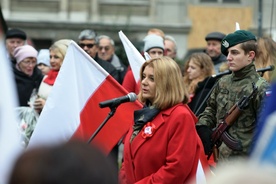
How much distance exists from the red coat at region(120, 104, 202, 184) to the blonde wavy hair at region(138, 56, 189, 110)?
0.18ft

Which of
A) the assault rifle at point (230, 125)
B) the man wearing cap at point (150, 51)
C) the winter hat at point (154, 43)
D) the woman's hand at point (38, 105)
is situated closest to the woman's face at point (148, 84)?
the assault rifle at point (230, 125)

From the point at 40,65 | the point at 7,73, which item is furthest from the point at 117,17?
the point at 7,73

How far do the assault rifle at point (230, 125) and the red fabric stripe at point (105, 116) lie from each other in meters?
0.84

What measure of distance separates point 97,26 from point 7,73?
73.9ft

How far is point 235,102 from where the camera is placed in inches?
265

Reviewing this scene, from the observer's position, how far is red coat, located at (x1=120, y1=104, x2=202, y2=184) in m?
6.06

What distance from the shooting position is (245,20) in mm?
26969

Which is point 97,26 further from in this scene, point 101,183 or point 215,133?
point 101,183

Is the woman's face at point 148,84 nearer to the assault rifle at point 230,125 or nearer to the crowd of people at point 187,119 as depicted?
the crowd of people at point 187,119

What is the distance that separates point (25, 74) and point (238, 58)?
360cm

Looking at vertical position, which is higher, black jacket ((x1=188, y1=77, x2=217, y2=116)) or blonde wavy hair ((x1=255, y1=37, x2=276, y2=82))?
blonde wavy hair ((x1=255, y1=37, x2=276, y2=82))

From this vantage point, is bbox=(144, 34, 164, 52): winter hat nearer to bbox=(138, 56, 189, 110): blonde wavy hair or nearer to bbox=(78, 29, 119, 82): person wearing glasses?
bbox=(78, 29, 119, 82): person wearing glasses

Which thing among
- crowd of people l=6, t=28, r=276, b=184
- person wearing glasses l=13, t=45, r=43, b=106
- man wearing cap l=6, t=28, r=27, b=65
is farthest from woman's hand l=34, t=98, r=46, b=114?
man wearing cap l=6, t=28, r=27, b=65

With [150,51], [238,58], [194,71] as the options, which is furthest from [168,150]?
[150,51]
